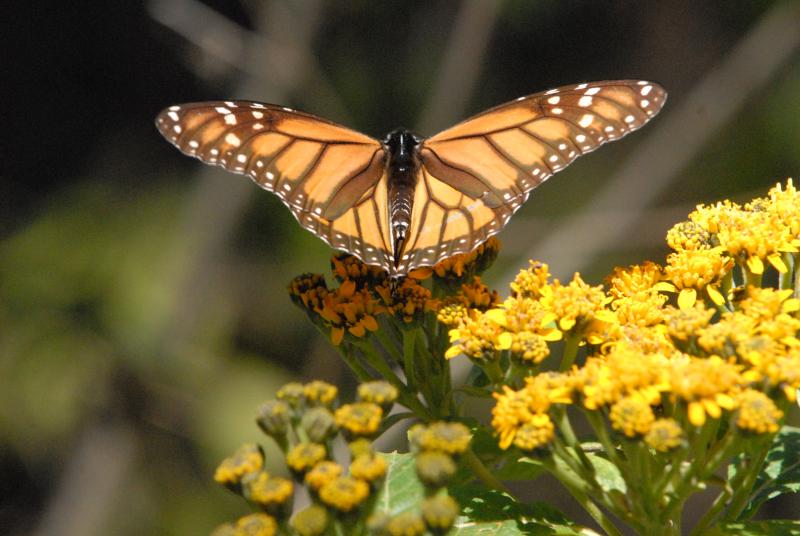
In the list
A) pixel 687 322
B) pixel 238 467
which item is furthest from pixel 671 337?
pixel 238 467

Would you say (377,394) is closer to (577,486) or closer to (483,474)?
(483,474)

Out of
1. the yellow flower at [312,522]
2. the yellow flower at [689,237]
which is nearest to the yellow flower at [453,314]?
the yellow flower at [689,237]

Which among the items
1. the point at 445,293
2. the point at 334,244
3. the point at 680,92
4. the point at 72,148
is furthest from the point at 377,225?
A: the point at 680,92

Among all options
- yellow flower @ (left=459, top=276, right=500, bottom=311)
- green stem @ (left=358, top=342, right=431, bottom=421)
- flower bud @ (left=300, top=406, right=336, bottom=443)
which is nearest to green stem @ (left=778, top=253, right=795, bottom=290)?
yellow flower @ (left=459, top=276, right=500, bottom=311)

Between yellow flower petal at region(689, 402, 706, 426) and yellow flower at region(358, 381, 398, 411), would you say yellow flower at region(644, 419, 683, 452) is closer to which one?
yellow flower petal at region(689, 402, 706, 426)

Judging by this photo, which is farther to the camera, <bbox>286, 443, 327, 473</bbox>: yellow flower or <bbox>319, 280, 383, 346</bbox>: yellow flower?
<bbox>319, 280, 383, 346</bbox>: yellow flower

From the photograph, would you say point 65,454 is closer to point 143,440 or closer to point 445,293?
point 143,440

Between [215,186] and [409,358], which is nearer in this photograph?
[409,358]
